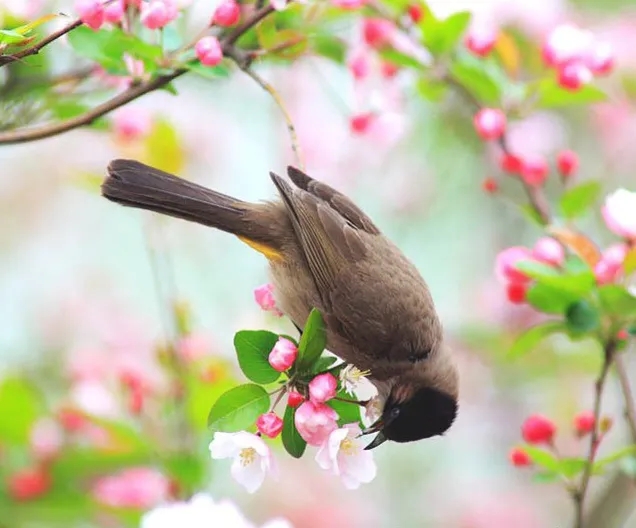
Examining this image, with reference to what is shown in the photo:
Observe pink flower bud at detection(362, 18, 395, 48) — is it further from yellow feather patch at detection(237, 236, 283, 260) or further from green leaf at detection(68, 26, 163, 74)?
green leaf at detection(68, 26, 163, 74)

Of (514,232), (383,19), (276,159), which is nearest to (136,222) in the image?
(276,159)

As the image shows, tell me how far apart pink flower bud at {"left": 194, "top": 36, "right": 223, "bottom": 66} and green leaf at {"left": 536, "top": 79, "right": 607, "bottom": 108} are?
100 cm

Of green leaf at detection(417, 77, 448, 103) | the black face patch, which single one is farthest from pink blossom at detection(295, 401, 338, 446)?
green leaf at detection(417, 77, 448, 103)

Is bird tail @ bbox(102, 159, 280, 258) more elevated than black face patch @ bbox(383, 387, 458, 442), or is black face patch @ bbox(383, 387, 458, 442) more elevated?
bird tail @ bbox(102, 159, 280, 258)

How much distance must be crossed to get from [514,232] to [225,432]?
340 cm

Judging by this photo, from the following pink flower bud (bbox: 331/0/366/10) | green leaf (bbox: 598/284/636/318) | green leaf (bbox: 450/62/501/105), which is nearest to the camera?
green leaf (bbox: 598/284/636/318)

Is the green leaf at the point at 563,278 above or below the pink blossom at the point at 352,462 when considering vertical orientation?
above

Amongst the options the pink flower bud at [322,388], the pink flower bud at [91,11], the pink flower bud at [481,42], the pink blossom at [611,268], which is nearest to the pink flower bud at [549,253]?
the pink blossom at [611,268]

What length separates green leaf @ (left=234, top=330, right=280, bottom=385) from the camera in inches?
64.3

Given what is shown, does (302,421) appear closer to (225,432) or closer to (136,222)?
(225,432)

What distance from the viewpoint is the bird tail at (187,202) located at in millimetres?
2100

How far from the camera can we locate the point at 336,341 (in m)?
2.21

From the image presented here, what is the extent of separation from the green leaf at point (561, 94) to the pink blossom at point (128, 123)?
1032mm

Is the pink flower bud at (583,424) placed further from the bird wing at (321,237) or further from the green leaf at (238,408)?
the green leaf at (238,408)
